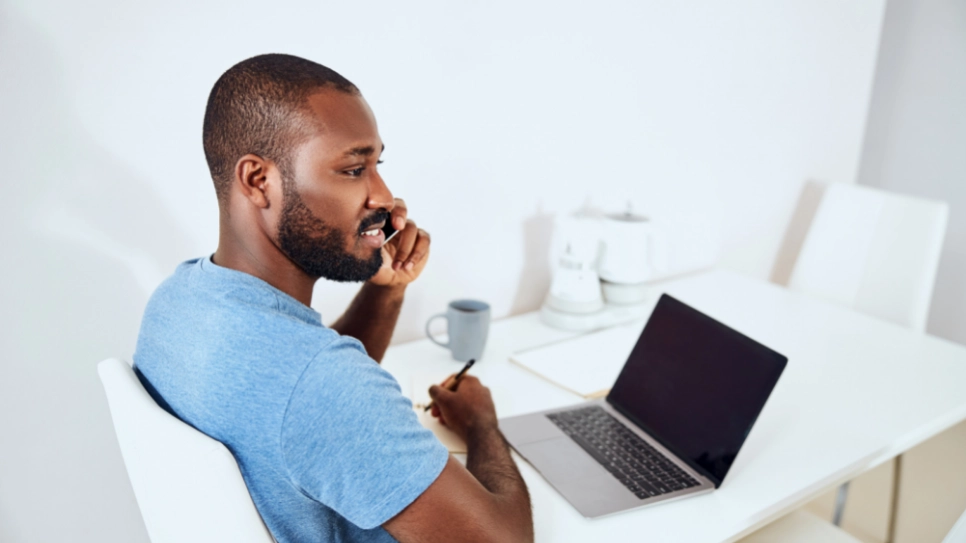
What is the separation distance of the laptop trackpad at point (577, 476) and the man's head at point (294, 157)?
459mm

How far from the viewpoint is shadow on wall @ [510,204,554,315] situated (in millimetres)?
1666

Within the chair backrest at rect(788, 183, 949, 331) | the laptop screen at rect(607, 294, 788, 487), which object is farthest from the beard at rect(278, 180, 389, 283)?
the chair backrest at rect(788, 183, 949, 331)

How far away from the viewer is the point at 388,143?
1.38m

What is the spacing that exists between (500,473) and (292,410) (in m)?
0.33

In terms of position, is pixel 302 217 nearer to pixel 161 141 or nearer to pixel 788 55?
pixel 161 141

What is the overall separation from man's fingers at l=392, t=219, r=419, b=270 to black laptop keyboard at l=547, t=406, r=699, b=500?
374mm

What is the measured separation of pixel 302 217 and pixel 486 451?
0.42 metres

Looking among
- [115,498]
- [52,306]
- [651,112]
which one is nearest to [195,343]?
[52,306]

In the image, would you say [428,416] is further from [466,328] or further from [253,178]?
[253,178]

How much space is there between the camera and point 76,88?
1.06 m

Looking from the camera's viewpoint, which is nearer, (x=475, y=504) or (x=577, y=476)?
(x=475, y=504)

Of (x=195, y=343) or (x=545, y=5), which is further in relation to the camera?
(x=545, y=5)

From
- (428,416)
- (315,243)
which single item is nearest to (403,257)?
(428,416)

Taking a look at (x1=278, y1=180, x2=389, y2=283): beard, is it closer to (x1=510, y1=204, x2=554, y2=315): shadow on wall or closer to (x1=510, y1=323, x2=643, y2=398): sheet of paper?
(x1=510, y1=323, x2=643, y2=398): sheet of paper
